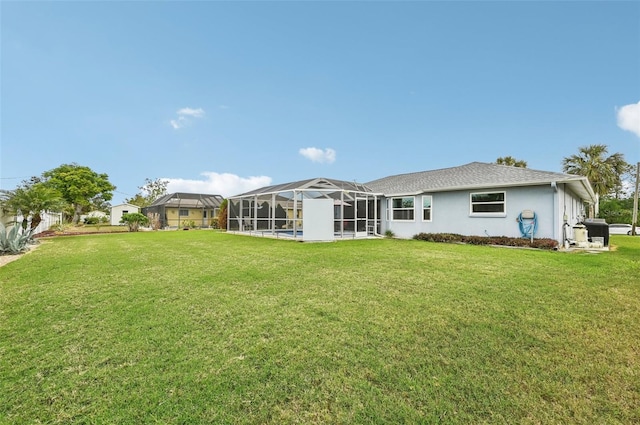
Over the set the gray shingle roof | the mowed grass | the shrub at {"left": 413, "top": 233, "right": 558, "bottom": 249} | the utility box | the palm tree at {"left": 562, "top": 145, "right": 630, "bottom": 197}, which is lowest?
the mowed grass

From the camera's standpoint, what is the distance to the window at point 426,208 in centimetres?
1478

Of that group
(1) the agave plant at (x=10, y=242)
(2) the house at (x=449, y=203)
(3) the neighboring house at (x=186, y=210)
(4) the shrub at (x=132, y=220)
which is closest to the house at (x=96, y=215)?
(3) the neighboring house at (x=186, y=210)

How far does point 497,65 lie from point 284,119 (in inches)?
497

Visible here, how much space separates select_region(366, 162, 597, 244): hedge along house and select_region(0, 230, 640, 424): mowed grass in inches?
279

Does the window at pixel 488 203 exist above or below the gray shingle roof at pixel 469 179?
below

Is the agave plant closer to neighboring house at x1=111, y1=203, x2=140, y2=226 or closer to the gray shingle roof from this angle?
the gray shingle roof

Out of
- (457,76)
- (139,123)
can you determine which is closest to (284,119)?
(139,123)

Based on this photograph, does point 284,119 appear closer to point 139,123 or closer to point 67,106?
point 139,123

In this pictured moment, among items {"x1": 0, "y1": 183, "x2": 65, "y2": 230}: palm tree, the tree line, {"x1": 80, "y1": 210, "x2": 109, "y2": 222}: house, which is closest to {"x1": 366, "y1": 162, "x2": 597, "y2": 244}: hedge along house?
{"x1": 0, "y1": 183, "x2": 65, "y2": 230}: palm tree

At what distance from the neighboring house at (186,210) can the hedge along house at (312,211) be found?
11.6 m

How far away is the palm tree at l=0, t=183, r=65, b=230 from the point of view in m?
12.5

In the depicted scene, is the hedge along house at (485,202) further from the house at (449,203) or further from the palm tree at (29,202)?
the palm tree at (29,202)

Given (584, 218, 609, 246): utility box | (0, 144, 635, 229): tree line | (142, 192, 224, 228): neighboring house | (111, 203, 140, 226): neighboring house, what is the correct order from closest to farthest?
(584, 218, 609, 246): utility box < (0, 144, 635, 229): tree line < (142, 192, 224, 228): neighboring house < (111, 203, 140, 226): neighboring house

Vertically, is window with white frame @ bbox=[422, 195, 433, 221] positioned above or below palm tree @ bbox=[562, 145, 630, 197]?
below
